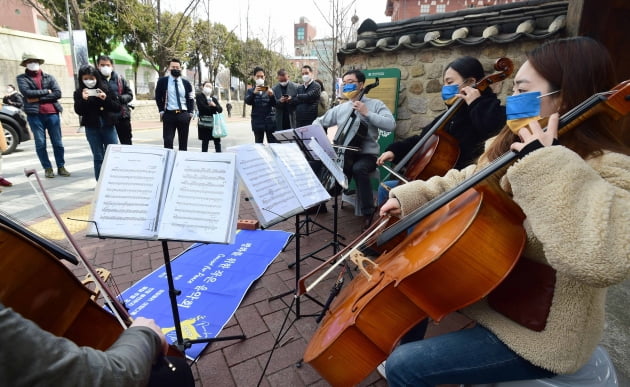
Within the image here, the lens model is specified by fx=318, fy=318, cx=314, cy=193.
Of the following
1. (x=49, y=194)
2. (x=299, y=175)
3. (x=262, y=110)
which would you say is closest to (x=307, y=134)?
(x=299, y=175)

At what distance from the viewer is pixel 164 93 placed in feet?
20.0

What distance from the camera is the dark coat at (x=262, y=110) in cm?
668

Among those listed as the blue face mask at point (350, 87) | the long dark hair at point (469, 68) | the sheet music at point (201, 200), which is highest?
the long dark hair at point (469, 68)

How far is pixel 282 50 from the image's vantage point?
89.0 feet

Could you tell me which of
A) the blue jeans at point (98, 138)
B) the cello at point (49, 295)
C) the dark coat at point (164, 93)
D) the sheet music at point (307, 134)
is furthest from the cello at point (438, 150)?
the dark coat at point (164, 93)

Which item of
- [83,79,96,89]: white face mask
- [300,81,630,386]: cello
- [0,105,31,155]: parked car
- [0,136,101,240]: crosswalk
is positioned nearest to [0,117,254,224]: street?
[0,136,101,240]: crosswalk

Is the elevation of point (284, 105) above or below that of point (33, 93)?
below

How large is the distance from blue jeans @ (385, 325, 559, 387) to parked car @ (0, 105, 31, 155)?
32.0 ft

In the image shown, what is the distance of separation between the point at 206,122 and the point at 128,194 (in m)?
5.99

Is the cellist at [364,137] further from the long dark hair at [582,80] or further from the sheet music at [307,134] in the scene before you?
the long dark hair at [582,80]

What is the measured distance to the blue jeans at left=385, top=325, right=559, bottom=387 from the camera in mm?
1108

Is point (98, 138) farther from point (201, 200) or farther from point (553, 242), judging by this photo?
point (553, 242)

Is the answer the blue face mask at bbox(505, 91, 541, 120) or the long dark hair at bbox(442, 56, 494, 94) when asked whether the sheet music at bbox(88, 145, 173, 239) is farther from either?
the long dark hair at bbox(442, 56, 494, 94)

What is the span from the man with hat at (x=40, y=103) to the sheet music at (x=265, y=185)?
5502 millimetres
